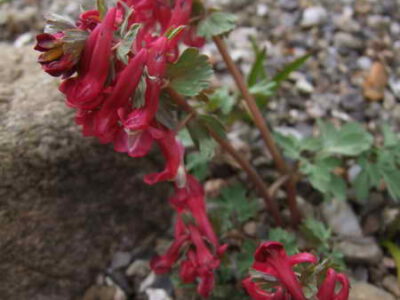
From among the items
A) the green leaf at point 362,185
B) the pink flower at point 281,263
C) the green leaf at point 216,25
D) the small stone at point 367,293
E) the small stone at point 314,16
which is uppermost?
the green leaf at point 216,25

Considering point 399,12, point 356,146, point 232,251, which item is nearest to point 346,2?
point 399,12

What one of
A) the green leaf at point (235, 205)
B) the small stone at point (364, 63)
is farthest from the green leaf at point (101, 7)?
the small stone at point (364, 63)

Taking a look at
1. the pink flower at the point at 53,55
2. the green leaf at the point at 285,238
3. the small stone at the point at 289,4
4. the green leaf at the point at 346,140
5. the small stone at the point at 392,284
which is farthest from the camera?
the small stone at the point at 289,4

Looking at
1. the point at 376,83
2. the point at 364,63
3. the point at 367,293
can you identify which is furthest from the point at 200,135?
the point at 364,63

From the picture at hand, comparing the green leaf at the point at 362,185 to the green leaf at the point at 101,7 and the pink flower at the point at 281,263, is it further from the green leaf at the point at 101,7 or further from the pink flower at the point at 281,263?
the green leaf at the point at 101,7

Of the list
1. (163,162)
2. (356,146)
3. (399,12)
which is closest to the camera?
(356,146)

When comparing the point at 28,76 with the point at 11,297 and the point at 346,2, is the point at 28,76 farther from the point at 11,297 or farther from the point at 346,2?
the point at 346,2
